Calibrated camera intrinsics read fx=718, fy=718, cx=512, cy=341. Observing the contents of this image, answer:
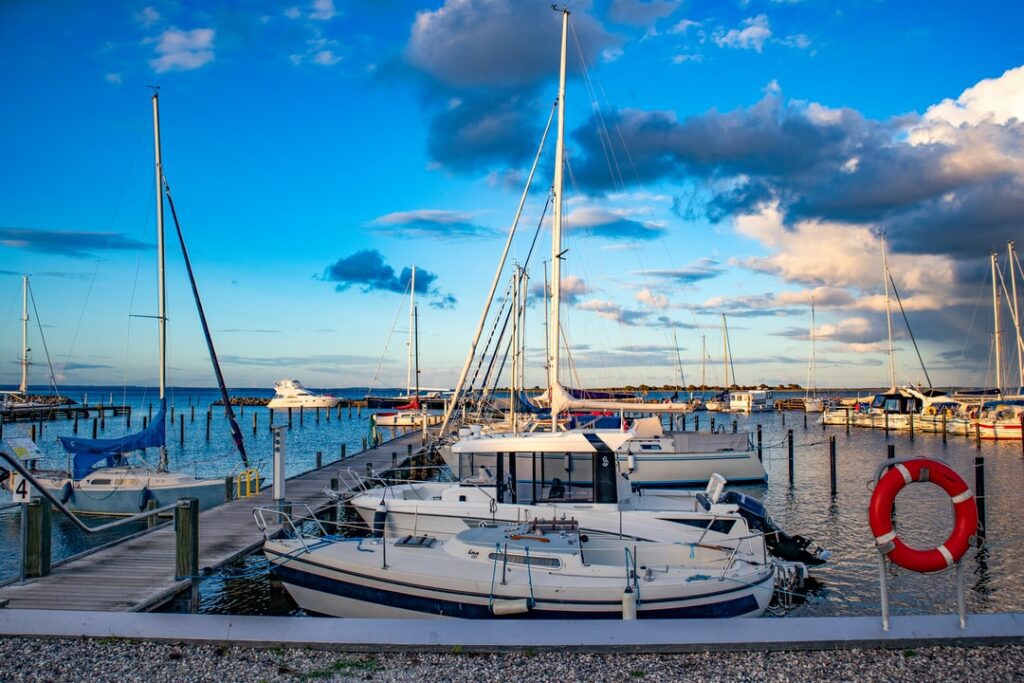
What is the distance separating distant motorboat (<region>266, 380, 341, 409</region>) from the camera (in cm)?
10644

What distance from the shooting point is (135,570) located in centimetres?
1173

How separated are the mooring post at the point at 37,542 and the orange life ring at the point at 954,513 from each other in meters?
10.8

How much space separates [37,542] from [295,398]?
10090 cm

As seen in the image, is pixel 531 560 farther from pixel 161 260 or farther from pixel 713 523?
pixel 161 260

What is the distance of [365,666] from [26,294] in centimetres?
8816

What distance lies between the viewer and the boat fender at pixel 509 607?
396 inches

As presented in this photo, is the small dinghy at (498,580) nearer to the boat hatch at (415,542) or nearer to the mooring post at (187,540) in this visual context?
the boat hatch at (415,542)

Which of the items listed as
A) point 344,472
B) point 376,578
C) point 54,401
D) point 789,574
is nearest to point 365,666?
point 376,578

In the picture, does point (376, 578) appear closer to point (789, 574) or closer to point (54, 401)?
point (789, 574)

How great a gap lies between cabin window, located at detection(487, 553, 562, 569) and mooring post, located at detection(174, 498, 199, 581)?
439 centimetres

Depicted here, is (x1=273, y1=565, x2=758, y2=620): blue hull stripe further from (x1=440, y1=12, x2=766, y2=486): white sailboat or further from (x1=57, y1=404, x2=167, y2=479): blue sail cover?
(x1=57, y1=404, x2=167, y2=479): blue sail cover

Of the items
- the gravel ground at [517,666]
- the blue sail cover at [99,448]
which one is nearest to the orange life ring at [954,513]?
the gravel ground at [517,666]

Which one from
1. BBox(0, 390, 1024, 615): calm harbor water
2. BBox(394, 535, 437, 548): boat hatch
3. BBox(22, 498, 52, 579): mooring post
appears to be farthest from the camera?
BBox(0, 390, 1024, 615): calm harbor water

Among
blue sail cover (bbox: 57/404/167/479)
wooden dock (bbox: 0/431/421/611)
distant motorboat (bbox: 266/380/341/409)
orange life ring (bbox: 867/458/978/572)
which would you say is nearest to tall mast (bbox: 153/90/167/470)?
blue sail cover (bbox: 57/404/167/479)
